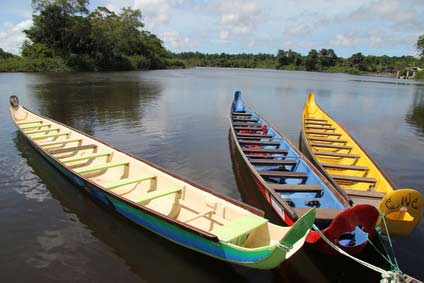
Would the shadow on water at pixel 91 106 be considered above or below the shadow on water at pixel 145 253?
above

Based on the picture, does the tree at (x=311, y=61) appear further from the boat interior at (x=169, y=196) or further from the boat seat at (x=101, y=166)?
the boat seat at (x=101, y=166)

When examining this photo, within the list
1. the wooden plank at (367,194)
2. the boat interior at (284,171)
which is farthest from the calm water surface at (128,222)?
the wooden plank at (367,194)

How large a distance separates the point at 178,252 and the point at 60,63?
5886cm

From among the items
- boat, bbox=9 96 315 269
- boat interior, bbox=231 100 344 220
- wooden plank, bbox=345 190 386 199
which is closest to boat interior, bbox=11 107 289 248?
boat, bbox=9 96 315 269

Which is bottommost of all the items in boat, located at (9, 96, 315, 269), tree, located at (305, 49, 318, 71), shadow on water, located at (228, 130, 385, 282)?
shadow on water, located at (228, 130, 385, 282)

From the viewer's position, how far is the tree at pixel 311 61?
119m

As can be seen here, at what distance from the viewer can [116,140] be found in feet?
44.7

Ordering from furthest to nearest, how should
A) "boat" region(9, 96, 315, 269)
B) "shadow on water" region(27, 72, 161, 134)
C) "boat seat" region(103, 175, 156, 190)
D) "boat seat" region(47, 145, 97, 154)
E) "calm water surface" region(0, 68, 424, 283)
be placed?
"shadow on water" region(27, 72, 161, 134), "boat seat" region(47, 145, 97, 154), "boat seat" region(103, 175, 156, 190), "calm water surface" region(0, 68, 424, 283), "boat" region(9, 96, 315, 269)

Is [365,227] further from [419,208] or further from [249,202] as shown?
[249,202]

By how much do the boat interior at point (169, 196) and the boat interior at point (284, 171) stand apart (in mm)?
1141

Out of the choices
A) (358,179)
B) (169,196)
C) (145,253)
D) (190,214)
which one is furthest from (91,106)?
(358,179)

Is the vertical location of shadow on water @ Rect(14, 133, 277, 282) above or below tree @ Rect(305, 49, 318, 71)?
below

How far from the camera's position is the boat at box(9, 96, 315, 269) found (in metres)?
4.56

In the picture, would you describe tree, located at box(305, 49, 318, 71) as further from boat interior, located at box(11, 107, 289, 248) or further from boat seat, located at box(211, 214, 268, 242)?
boat seat, located at box(211, 214, 268, 242)
